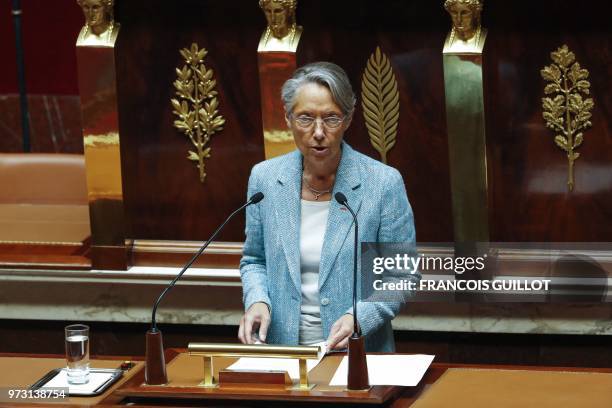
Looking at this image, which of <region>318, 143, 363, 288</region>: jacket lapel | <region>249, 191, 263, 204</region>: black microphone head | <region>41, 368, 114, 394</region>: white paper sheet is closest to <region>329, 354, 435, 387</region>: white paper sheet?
<region>318, 143, 363, 288</region>: jacket lapel

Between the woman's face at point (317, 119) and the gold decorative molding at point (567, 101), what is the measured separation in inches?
45.3

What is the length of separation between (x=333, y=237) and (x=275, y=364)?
→ 403 millimetres

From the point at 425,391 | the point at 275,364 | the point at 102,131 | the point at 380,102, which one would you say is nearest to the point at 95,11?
the point at 102,131

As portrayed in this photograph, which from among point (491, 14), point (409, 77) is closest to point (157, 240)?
point (409, 77)

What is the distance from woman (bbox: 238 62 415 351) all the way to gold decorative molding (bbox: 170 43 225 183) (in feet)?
3.61

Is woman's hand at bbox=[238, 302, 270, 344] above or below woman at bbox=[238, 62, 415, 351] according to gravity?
below

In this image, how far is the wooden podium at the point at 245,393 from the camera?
8.64ft

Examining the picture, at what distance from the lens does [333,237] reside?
3121mm

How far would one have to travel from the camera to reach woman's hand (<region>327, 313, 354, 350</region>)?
9.63 ft

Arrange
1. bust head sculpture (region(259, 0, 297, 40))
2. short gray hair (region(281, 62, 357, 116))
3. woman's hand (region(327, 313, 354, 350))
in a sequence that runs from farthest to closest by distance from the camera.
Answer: bust head sculpture (region(259, 0, 297, 40)), short gray hair (region(281, 62, 357, 116)), woman's hand (region(327, 313, 354, 350))

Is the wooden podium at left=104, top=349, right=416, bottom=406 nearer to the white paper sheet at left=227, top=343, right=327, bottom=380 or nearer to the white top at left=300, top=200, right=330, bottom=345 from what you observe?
the white paper sheet at left=227, top=343, right=327, bottom=380

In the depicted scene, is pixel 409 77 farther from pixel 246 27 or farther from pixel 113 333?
pixel 113 333

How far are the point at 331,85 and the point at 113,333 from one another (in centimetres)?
175

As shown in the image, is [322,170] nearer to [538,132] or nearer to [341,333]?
[341,333]
